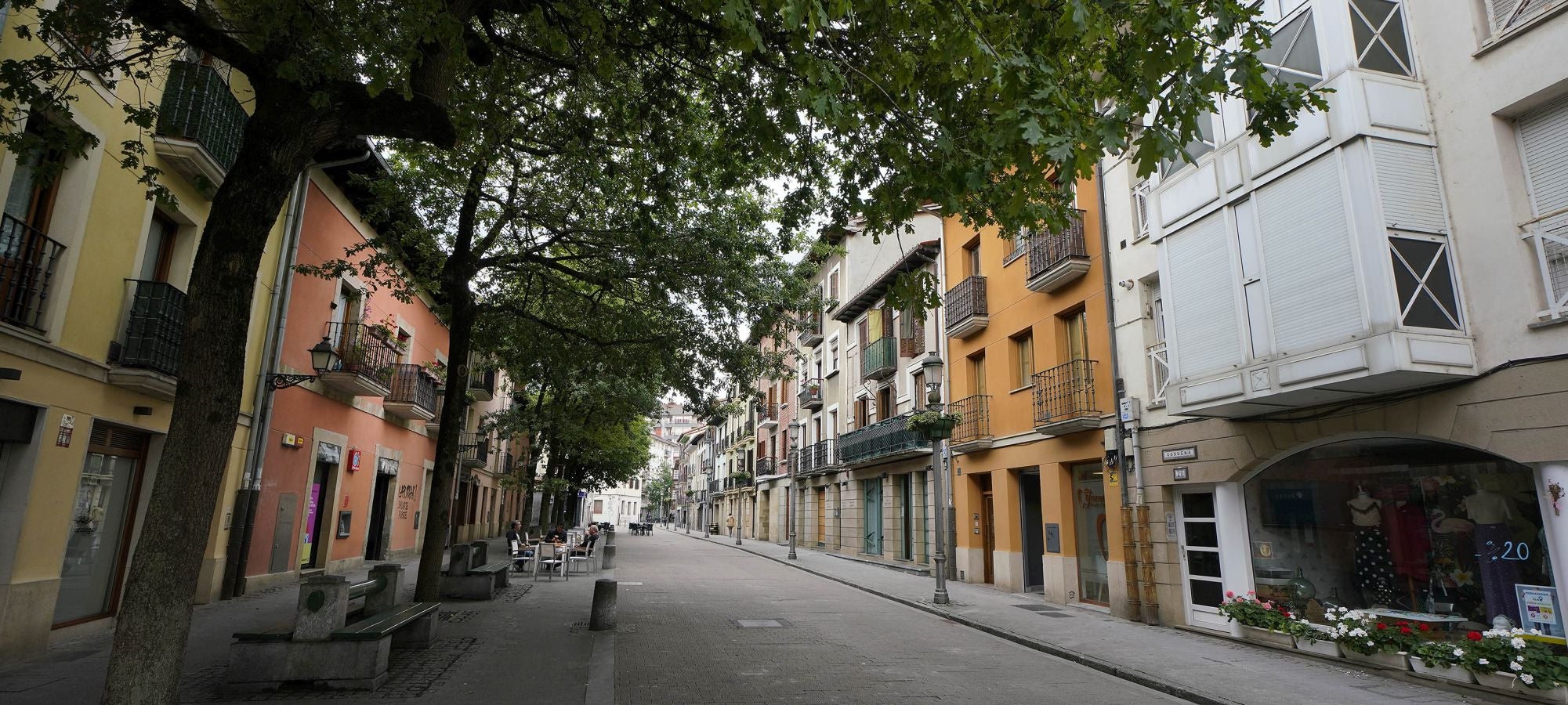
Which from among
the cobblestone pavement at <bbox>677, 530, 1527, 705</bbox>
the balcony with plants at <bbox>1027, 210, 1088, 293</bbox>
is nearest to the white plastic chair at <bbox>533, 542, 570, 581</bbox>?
the cobblestone pavement at <bbox>677, 530, 1527, 705</bbox>

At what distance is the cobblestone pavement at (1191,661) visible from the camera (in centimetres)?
724

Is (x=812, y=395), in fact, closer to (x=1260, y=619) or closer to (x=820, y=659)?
(x=1260, y=619)

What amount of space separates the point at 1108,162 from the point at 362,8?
39.4ft

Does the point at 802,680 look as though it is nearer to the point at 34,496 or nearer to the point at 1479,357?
the point at 1479,357

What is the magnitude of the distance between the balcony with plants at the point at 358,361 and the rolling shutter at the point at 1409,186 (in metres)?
14.9

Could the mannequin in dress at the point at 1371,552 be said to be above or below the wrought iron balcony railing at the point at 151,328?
below

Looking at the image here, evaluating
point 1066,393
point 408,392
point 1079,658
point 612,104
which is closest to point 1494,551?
point 1079,658

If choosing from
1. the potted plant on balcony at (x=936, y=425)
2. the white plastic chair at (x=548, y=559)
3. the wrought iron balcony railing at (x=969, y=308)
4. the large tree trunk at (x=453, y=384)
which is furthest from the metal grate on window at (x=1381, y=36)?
the white plastic chair at (x=548, y=559)

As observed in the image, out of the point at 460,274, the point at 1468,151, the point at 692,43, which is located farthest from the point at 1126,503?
the point at 460,274

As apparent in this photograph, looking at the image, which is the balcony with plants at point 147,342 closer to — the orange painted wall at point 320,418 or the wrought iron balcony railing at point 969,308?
the orange painted wall at point 320,418

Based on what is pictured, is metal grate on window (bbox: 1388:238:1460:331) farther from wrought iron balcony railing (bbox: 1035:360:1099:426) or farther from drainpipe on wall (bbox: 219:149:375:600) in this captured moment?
drainpipe on wall (bbox: 219:149:375:600)

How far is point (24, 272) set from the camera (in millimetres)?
7395

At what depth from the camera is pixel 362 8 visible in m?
7.38

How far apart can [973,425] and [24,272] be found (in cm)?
1600
